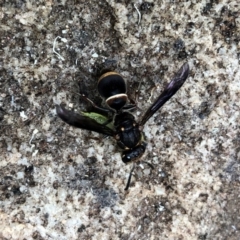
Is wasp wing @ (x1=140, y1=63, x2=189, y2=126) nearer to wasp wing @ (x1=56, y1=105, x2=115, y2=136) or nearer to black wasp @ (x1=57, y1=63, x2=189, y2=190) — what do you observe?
black wasp @ (x1=57, y1=63, x2=189, y2=190)

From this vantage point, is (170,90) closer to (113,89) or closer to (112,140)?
A: (113,89)

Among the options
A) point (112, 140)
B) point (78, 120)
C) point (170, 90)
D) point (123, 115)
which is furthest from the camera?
point (112, 140)

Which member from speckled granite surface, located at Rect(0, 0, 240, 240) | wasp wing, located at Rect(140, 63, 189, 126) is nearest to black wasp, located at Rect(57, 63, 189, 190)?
wasp wing, located at Rect(140, 63, 189, 126)

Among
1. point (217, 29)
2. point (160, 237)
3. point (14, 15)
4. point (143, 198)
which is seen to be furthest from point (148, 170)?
point (14, 15)

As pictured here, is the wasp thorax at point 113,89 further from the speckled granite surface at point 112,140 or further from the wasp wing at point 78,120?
the speckled granite surface at point 112,140

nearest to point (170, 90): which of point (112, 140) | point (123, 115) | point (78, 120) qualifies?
point (123, 115)

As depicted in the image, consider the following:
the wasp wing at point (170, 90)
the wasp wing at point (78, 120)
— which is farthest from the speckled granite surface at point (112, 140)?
the wasp wing at point (78, 120)
